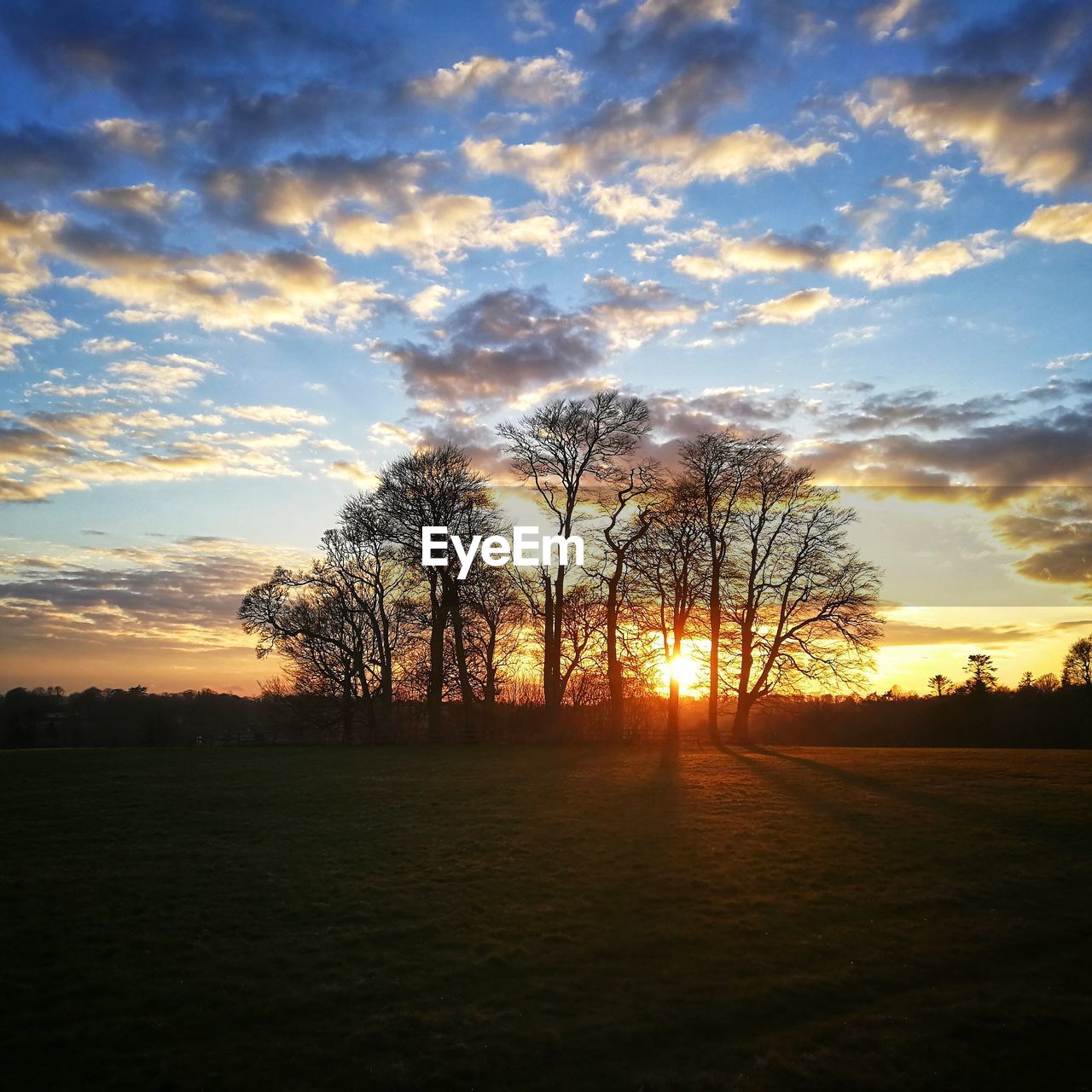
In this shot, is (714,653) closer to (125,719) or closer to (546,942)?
(546,942)

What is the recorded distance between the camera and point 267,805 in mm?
19844

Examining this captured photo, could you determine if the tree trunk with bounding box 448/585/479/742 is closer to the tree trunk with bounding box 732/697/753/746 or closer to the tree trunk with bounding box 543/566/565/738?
the tree trunk with bounding box 543/566/565/738

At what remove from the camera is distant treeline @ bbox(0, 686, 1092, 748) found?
3984 centimetres

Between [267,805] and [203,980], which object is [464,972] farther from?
[267,805]

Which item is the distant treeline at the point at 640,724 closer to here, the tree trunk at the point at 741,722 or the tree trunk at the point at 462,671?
the tree trunk at the point at 462,671

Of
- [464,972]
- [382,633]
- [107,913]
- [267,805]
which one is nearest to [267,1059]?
[464,972]

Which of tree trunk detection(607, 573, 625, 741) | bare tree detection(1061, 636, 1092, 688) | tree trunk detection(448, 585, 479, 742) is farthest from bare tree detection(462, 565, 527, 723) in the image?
bare tree detection(1061, 636, 1092, 688)

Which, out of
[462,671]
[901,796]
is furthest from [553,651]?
[901,796]

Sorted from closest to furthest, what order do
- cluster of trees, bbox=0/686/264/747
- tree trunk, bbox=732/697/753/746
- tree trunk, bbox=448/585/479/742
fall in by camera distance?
tree trunk, bbox=732/697/753/746 < tree trunk, bbox=448/585/479/742 < cluster of trees, bbox=0/686/264/747

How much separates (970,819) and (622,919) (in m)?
10.3

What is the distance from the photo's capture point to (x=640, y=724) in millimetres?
40500

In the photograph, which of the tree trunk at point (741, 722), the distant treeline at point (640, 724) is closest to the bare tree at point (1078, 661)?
the distant treeline at point (640, 724)

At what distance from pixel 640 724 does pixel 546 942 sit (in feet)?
97.9

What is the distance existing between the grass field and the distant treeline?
62.4ft
